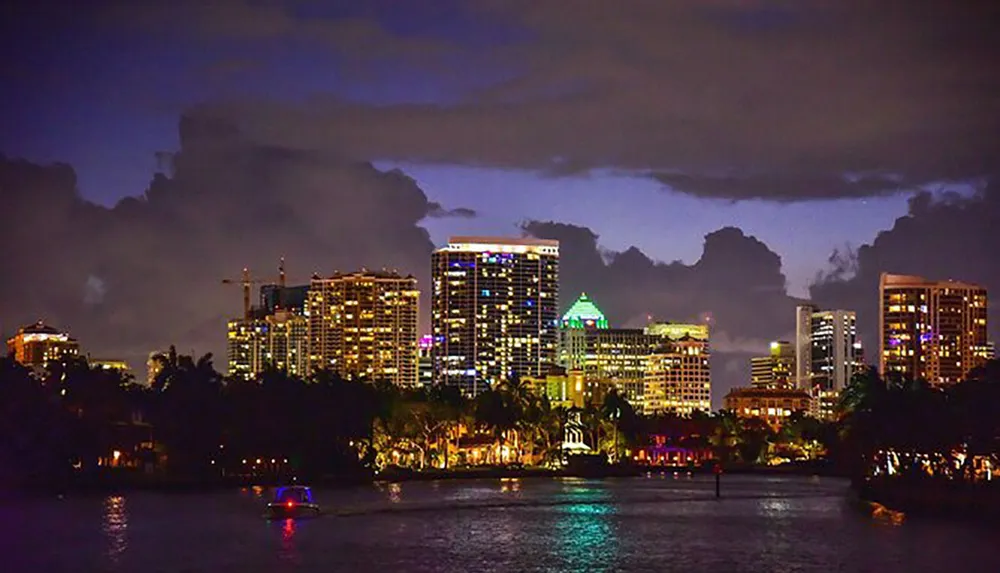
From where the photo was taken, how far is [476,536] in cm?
9900

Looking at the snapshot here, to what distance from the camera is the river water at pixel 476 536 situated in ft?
274

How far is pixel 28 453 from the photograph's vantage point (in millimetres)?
135250

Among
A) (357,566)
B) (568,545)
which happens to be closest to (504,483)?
(568,545)

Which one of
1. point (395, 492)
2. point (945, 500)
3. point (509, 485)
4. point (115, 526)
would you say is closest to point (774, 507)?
point (945, 500)

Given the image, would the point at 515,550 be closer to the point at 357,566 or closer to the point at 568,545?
the point at 568,545

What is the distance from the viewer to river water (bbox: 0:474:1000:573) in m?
83.6

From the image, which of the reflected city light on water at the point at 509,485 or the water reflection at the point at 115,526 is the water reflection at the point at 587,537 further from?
the reflected city light on water at the point at 509,485

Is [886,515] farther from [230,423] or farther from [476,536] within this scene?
[230,423]

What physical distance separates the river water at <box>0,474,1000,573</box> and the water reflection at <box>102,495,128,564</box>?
107 millimetres

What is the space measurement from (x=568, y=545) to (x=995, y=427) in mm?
36484

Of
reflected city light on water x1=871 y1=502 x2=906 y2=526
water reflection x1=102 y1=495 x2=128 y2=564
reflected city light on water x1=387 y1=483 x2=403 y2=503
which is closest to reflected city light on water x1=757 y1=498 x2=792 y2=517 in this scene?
reflected city light on water x1=871 y1=502 x2=906 y2=526

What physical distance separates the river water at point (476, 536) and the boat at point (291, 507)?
1.42 meters

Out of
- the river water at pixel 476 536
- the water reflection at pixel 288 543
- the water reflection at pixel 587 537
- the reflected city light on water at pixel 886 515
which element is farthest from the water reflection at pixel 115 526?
the reflected city light on water at pixel 886 515

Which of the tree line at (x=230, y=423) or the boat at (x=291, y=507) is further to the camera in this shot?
the tree line at (x=230, y=423)
